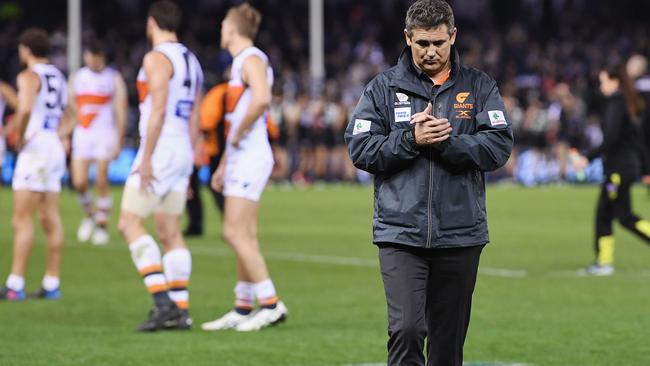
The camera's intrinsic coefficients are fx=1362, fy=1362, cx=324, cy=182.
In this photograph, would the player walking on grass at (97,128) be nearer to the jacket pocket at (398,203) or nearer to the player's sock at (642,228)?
the player's sock at (642,228)

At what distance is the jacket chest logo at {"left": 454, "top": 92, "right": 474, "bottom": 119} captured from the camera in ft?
20.3

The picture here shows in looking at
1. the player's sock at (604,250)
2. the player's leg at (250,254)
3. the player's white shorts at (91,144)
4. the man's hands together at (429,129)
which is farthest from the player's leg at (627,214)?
the man's hands together at (429,129)

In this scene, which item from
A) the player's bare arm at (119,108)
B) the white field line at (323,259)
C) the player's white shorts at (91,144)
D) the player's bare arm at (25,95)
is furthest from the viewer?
the player's white shorts at (91,144)

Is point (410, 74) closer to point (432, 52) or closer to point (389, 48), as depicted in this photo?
point (432, 52)

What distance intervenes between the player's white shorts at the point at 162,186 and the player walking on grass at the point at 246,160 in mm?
319

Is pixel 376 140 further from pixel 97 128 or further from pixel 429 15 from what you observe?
pixel 97 128

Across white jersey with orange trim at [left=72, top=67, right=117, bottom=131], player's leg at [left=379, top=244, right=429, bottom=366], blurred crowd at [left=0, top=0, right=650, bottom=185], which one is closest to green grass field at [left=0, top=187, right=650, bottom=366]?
white jersey with orange trim at [left=72, top=67, right=117, bottom=131]

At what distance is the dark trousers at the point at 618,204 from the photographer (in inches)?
541

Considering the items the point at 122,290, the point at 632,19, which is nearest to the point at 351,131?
the point at 122,290

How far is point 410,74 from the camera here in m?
6.22

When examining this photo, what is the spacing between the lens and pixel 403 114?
6.17 metres

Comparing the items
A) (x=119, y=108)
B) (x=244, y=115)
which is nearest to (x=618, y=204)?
(x=244, y=115)

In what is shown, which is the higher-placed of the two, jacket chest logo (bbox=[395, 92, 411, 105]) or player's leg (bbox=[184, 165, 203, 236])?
jacket chest logo (bbox=[395, 92, 411, 105])

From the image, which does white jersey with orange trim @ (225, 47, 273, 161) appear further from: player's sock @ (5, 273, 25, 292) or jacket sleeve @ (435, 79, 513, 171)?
jacket sleeve @ (435, 79, 513, 171)
